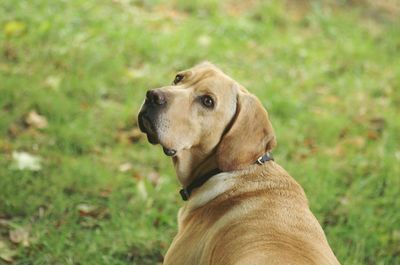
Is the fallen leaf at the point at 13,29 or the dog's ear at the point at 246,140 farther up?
the dog's ear at the point at 246,140

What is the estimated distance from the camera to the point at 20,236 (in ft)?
13.6

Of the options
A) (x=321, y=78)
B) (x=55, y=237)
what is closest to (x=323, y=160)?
(x=321, y=78)

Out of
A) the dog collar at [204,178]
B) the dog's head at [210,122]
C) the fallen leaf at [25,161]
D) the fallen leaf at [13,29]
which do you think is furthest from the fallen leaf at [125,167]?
the fallen leaf at [13,29]

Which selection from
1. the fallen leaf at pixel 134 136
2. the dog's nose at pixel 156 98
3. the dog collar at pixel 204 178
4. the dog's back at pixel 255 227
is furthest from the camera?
the fallen leaf at pixel 134 136

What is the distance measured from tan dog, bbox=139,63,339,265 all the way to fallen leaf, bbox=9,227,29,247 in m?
1.13

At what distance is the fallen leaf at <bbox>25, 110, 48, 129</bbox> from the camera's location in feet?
17.3

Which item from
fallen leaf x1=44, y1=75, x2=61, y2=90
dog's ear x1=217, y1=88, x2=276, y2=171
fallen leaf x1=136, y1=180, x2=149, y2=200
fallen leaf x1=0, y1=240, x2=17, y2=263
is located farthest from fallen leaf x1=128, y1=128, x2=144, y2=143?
dog's ear x1=217, y1=88, x2=276, y2=171

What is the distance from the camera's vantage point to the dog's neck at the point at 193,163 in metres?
3.58

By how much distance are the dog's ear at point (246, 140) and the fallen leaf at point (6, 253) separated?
154 centimetres

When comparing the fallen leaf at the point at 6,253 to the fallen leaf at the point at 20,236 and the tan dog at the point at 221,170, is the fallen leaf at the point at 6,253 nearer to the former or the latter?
A: the fallen leaf at the point at 20,236

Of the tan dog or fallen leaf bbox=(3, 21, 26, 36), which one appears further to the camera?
fallen leaf bbox=(3, 21, 26, 36)

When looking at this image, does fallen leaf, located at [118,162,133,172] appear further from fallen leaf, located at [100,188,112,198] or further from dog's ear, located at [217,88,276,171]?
dog's ear, located at [217,88,276,171]

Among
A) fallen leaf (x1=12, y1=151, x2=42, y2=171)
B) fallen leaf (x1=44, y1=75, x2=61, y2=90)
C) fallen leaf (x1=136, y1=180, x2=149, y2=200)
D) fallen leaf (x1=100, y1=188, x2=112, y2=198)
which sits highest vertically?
fallen leaf (x1=12, y1=151, x2=42, y2=171)

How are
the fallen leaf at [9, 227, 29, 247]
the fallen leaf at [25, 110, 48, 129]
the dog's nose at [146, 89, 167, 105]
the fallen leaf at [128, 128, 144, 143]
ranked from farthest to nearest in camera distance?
1. the fallen leaf at [128, 128, 144, 143]
2. the fallen leaf at [25, 110, 48, 129]
3. the fallen leaf at [9, 227, 29, 247]
4. the dog's nose at [146, 89, 167, 105]
